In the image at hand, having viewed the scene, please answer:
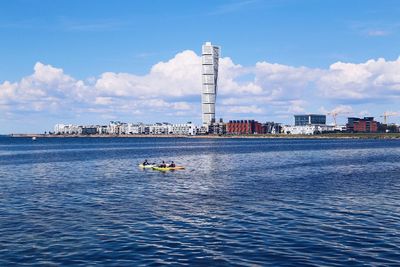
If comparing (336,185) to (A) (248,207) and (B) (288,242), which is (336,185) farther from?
(B) (288,242)

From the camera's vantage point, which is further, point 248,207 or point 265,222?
point 248,207

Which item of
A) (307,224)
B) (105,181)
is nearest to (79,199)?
(105,181)

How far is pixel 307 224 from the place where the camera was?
3675 centimetres

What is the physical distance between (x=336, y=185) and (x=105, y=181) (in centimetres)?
3493

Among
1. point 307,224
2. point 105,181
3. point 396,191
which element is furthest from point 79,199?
point 396,191

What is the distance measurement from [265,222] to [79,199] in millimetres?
23890

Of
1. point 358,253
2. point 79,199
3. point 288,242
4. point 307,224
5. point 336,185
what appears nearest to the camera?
point 358,253

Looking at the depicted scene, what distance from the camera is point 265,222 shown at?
37.6 m

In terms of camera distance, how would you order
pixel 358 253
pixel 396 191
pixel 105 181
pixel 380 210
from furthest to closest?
pixel 105 181 → pixel 396 191 → pixel 380 210 → pixel 358 253

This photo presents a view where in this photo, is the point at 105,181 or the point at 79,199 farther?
the point at 105,181

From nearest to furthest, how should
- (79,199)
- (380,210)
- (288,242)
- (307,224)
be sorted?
(288,242) → (307,224) → (380,210) → (79,199)

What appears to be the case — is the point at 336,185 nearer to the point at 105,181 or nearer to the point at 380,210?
the point at 380,210

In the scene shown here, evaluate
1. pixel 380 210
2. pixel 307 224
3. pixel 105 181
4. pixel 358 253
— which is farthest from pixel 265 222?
pixel 105 181

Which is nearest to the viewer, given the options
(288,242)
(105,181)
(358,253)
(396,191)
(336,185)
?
(358,253)
